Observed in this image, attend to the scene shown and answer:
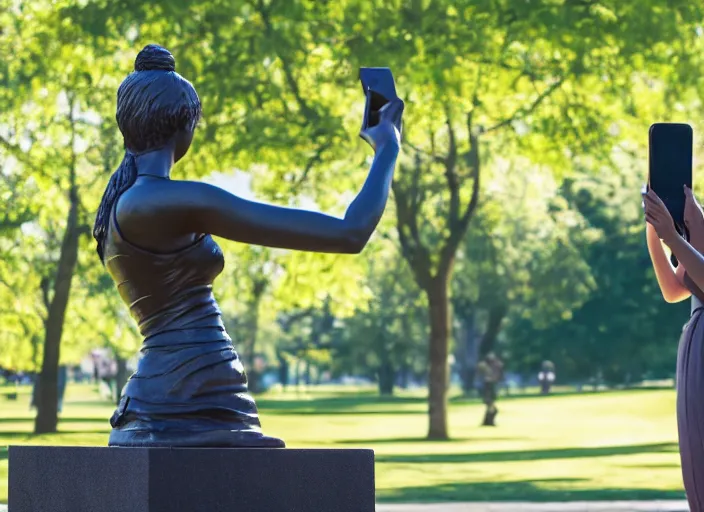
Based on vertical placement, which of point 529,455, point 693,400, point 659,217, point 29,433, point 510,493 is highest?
point 659,217

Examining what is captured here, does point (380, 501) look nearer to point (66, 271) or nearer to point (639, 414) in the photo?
point (66, 271)

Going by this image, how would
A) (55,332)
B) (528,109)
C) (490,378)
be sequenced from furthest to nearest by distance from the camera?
(490,378)
(55,332)
(528,109)

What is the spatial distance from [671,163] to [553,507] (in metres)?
9.31

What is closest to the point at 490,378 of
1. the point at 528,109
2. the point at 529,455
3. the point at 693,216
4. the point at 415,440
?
the point at 415,440

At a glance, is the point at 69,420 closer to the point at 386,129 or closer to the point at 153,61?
the point at 153,61

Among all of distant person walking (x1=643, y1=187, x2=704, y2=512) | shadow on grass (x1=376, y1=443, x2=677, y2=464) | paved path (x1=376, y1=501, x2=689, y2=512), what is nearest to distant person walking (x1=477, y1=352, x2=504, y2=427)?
shadow on grass (x1=376, y1=443, x2=677, y2=464)

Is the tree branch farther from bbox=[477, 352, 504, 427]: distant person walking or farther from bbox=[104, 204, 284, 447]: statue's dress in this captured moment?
bbox=[104, 204, 284, 447]: statue's dress

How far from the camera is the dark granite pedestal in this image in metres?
5.13

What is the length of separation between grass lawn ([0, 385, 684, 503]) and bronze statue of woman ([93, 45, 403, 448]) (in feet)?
38.1

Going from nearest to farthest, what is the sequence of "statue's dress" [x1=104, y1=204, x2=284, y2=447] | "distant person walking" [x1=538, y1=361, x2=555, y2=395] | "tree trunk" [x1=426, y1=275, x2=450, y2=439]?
"statue's dress" [x1=104, y1=204, x2=284, y2=447], "tree trunk" [x1=426, y1=275, x2=450, y2=439], "distant person walking" [x1=538, y1=361, x2=555, y2=395]

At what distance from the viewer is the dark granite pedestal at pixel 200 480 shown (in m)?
5.13

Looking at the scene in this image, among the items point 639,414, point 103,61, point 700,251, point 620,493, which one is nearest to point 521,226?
point 639,414

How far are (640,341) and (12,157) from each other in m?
45.7

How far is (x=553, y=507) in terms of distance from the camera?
1562 centimetres
